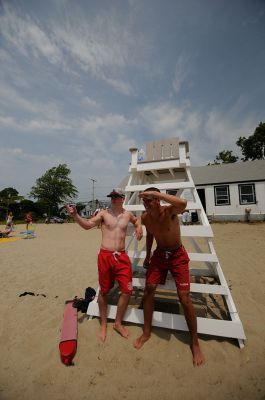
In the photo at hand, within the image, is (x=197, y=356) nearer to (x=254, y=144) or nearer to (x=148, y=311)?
(x=148, y=311)

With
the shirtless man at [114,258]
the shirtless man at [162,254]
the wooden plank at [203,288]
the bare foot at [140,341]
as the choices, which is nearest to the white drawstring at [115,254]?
the shirtless man at [114,258]

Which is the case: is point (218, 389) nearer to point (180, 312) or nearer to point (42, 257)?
point (180, 312)

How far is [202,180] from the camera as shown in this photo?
70.5 feet

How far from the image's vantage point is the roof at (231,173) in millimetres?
19800

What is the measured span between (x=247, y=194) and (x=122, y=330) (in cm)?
1977

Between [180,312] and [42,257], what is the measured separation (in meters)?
6.26

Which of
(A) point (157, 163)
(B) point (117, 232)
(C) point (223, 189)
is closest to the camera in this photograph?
(B) point (117, 232)

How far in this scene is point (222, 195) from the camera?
20.5 meters

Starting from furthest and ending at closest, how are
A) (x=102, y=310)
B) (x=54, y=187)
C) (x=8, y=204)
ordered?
(x=54, y=187)
(x=8, y=204)
(x=102, y=310)

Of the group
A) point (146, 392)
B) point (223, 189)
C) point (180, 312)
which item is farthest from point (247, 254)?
point (223, 189)

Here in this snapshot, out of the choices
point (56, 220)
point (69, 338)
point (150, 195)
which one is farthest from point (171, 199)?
point (56, 220)

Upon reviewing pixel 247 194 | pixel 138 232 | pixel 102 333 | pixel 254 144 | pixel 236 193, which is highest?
pixel 254 144

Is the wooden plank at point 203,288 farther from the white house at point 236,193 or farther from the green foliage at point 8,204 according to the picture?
the green foliage at point 8,204

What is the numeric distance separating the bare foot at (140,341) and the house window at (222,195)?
19.2 meters
